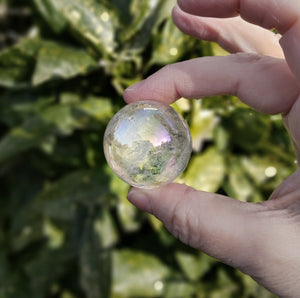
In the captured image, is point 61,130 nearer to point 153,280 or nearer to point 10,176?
point 10,176

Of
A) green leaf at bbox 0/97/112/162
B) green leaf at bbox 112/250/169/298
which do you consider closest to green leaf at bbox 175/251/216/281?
green leaf at bbox 112/250/169/298

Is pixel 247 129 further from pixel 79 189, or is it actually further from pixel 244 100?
pixel 79 189

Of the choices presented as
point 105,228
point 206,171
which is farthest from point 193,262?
point 206,171

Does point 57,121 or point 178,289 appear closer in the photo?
point 57,121

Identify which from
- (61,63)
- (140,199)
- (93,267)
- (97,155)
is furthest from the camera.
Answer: (93,267)

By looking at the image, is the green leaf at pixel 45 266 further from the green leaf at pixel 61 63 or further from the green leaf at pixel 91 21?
the green leaf at pixel 91 21
